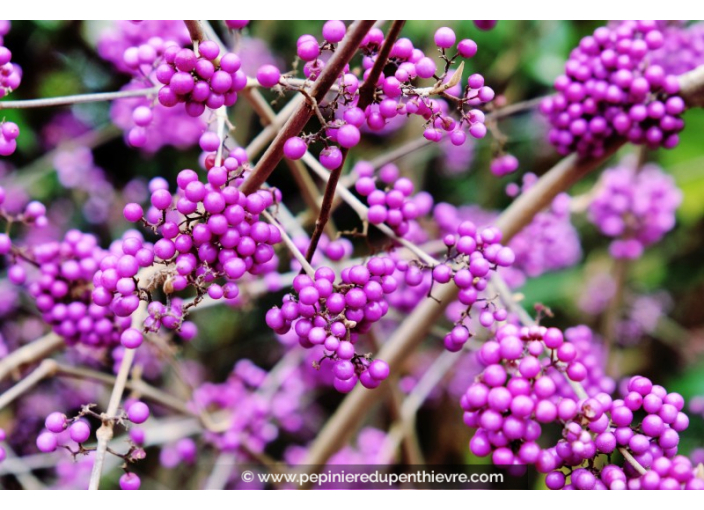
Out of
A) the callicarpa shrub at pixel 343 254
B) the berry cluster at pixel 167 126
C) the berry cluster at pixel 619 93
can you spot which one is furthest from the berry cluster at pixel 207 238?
the berry cluster at pixel 167 126

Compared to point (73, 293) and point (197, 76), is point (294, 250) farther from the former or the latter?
point (73, 293)

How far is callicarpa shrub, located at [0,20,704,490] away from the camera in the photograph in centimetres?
50

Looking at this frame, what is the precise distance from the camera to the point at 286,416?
3.80 ft

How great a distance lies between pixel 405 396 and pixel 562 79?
68 cm

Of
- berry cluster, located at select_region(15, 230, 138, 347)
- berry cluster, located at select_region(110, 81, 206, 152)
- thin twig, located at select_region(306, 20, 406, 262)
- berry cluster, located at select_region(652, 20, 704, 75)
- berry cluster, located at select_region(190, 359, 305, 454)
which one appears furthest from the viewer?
berry cluster, located at select_region(110, 81, 206, 152)

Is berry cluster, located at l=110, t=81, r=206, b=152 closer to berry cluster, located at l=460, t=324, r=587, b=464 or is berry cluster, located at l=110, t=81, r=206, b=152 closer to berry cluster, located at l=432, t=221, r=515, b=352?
berry cluster, located at l=432, t=221, r=515, b=352

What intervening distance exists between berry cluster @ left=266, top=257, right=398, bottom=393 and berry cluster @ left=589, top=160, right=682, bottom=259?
63cm

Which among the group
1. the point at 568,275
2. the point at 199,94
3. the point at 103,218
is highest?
the point at 199,94

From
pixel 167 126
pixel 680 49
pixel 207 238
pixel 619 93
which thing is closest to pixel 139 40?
pixel 167 126

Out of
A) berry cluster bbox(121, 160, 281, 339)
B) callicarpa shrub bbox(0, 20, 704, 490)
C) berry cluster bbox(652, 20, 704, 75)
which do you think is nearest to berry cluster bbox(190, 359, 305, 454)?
callicarpa shrub bbox(0, 20, 704, 490)

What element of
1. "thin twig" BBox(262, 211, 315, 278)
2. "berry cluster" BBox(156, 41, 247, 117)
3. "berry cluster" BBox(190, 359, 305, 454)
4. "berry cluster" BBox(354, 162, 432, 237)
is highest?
"berry cluster" BBox(156, 41, 247, 117)

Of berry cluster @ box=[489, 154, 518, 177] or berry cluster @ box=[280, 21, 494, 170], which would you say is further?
berry cluster @ box=[489, 154, 518, 177]
